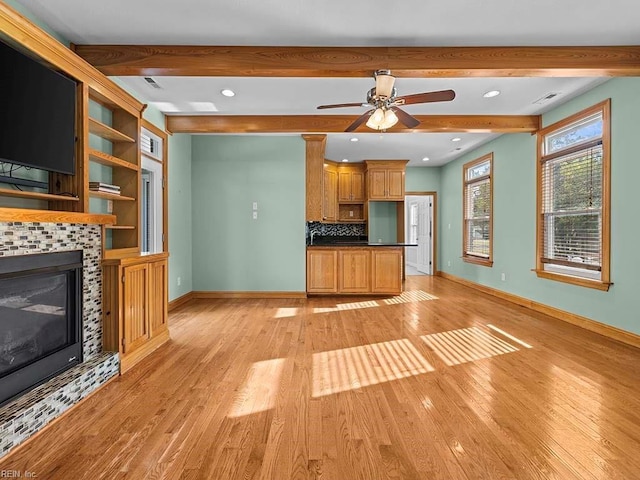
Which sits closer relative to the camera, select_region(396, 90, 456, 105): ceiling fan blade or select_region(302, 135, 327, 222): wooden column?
select_region(396, 90, 456, 105): ceiling fan blade

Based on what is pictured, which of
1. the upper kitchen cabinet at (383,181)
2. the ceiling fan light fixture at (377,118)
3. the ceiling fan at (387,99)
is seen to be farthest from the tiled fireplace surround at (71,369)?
the upper kitchen cabinet at (383,181)

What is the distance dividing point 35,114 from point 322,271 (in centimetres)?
416

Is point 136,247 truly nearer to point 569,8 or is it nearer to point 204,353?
point 204,353

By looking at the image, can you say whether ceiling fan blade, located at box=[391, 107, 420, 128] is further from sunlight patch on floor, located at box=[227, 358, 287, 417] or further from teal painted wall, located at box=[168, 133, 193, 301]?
teal painted wall, located at box=[168, 133, 193, 301]

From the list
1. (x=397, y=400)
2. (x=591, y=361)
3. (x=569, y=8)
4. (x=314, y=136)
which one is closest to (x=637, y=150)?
(x=569, y=8)

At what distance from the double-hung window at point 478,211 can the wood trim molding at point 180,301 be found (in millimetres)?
5215

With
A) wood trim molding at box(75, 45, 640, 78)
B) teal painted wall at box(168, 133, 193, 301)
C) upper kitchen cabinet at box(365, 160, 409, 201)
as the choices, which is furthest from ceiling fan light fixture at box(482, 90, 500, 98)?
teal painted wall at box(168, 133, 193, 301)

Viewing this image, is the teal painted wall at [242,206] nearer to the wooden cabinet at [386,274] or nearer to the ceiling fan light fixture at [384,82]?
the wooden cabinet at [386,274]

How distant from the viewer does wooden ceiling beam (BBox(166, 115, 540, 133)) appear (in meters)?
4.51

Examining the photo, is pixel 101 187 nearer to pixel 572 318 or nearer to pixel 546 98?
pixel 546 98

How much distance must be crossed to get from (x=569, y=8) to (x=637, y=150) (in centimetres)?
176

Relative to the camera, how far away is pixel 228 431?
1820 millimetres

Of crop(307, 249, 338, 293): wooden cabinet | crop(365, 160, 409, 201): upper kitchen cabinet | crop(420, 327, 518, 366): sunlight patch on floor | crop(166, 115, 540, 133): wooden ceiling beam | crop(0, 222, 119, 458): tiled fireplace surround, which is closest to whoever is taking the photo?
crop(0, 222, 119, 458): tiled fireplace surround

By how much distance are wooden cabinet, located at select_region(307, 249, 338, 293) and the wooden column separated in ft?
2.03
